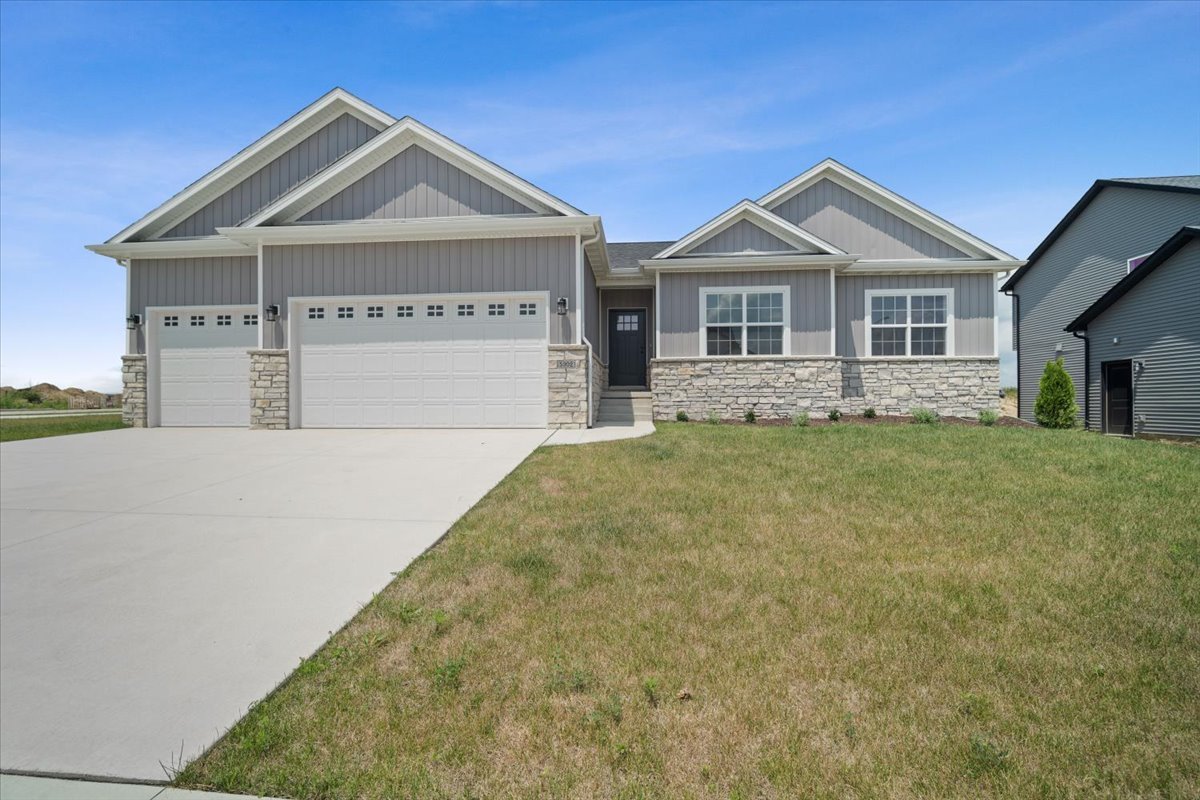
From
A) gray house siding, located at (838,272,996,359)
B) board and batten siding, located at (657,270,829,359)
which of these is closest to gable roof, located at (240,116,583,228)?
board and batten siding, located at (657,270,829,359)

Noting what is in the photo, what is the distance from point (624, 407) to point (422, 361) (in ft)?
16.6

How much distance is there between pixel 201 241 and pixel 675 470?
480 inches

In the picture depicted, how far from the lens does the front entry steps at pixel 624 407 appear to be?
14141mm

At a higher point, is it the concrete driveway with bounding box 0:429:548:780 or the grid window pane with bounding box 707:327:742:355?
the grid window pane with bounding box 707:327:742:355

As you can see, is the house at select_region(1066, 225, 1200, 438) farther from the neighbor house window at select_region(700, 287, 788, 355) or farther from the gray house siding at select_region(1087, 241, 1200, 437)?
the neighbor house window at select_region(700, 287, 788, 355)

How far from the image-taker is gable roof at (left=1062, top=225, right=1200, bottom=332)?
12055mm

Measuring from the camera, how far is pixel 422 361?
12266 mm

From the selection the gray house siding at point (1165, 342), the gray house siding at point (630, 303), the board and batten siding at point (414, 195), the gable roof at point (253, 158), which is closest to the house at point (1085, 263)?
the gray house siding at point (1165, 342)

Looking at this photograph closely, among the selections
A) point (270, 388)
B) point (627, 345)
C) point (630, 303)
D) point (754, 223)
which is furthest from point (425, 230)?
point (754, 223)

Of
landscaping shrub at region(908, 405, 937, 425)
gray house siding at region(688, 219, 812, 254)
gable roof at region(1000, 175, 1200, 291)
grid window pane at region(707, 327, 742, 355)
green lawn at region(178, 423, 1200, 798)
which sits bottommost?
green lawn at region(178, 423, 1200, 798)

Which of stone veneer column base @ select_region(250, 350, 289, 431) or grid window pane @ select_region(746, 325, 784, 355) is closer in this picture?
stone veneer column base @ select_region(250, 350, 289, 431)

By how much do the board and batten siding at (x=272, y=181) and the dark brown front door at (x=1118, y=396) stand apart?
59.9 feet

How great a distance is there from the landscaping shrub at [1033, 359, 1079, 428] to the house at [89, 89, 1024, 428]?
1544 mm

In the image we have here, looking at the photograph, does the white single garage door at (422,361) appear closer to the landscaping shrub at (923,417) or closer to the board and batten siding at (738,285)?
the board and batten siding at (738,285)
